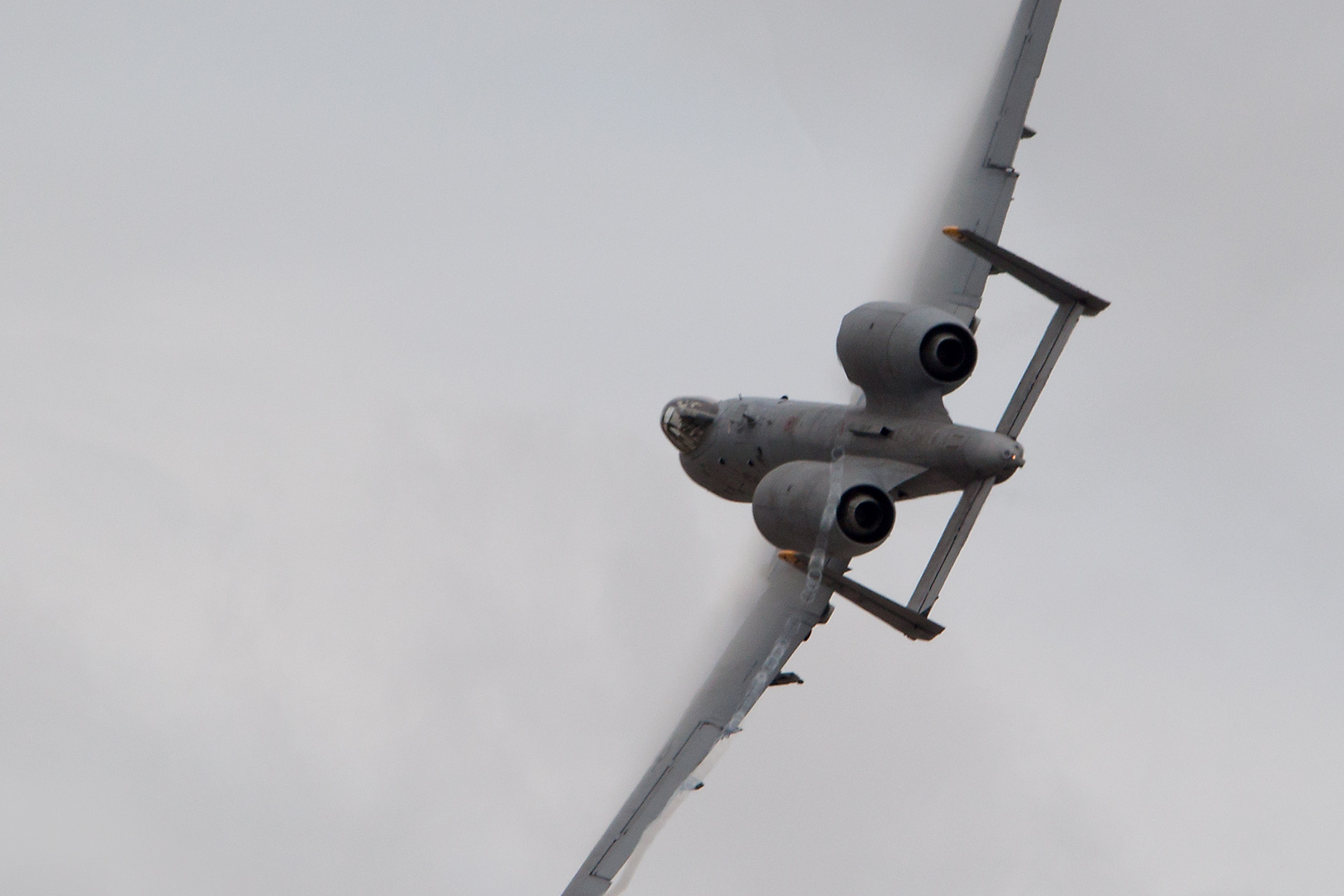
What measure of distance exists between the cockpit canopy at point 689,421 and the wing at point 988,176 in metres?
6.10

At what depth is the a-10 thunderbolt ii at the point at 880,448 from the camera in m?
38.9

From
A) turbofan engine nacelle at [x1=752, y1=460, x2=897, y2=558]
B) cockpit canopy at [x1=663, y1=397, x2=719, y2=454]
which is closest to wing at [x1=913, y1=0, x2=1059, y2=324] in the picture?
cockpit canopy at [x1=663, y1=397, x2=719, y2=454]

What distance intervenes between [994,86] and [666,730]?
57.3 feet

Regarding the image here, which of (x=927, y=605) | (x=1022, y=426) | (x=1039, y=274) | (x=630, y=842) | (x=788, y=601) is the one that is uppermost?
(x=1039, y=274)

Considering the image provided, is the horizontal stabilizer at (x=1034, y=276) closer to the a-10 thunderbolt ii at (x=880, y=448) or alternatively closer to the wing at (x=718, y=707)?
the a-10 thunderbolt ii at (x=880, y=448)

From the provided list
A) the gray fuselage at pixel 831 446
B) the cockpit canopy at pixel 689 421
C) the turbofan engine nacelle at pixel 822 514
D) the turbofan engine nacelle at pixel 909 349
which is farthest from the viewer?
the cockpit canopy at pixel 689 421

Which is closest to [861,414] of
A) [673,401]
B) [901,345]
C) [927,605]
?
[901,345]

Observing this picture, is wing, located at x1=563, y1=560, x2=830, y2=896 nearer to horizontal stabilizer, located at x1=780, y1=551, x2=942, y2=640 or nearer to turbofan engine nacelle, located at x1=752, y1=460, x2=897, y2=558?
horizontal stabilizer, located at x1=780, y1=551, x2=942, y2=640

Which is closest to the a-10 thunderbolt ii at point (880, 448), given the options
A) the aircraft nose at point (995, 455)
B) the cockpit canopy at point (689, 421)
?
the aircraft nose at point (995, 455)

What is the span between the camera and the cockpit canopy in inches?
1889

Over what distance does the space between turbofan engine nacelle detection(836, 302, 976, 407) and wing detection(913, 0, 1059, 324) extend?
16.3 feet

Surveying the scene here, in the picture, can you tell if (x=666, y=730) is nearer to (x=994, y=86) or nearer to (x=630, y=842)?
(x=630, y=842)

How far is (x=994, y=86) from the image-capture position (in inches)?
1829

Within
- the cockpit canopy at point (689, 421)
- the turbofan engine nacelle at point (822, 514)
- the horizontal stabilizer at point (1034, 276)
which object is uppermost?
the horizontal stabilizer at point (1034, 276)
